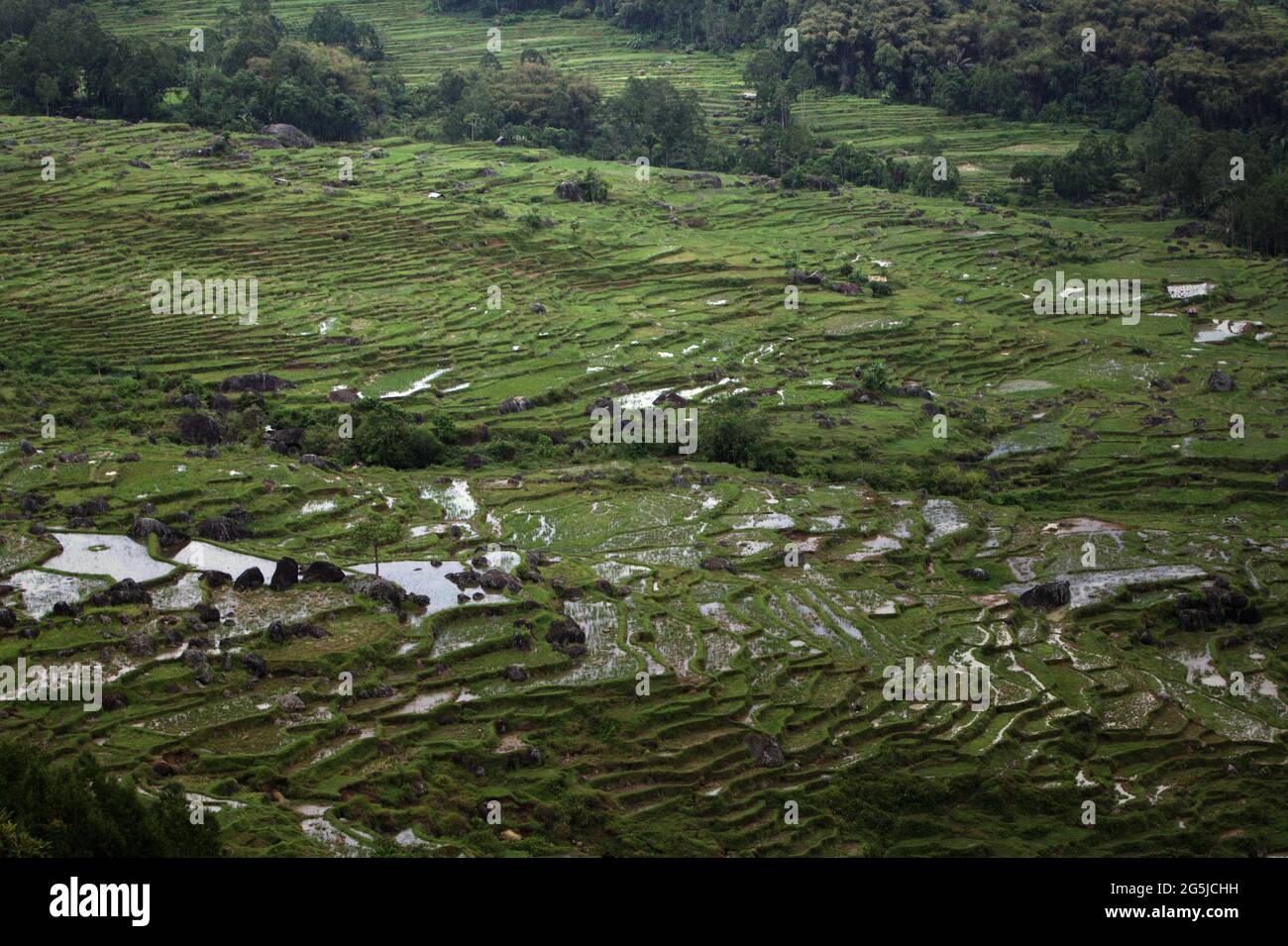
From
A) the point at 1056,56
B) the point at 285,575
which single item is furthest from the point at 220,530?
the point at 1056,56

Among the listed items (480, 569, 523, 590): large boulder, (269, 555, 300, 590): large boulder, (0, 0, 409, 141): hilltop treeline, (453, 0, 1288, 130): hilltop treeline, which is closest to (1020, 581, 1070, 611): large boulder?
(480, 569, 523, 590): large boulder

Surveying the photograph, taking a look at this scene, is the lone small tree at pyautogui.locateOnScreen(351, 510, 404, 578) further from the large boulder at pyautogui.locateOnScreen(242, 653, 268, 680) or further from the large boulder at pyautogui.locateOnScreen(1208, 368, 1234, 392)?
the large boulder at pyautogui.locateOnScreen(1208, 368, 1234, 392)

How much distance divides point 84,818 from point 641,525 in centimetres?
2732

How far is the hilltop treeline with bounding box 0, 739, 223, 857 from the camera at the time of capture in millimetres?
23203

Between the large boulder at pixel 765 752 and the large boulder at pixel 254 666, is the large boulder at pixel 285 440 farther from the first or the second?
the large boulder at pixel 765 752

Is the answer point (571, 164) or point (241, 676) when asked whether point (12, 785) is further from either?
point (571, 164)

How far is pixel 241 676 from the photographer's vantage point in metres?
34.8

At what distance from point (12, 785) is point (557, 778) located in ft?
40.1

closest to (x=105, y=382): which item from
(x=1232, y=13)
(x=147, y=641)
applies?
(x=147, y=641)

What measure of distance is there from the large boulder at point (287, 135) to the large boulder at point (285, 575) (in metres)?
61.4

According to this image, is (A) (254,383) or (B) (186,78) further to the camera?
(B) (186,78)

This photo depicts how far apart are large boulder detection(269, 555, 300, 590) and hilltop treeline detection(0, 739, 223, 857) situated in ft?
41.9

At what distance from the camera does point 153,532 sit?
140 feet

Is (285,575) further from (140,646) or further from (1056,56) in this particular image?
(1056,56)
